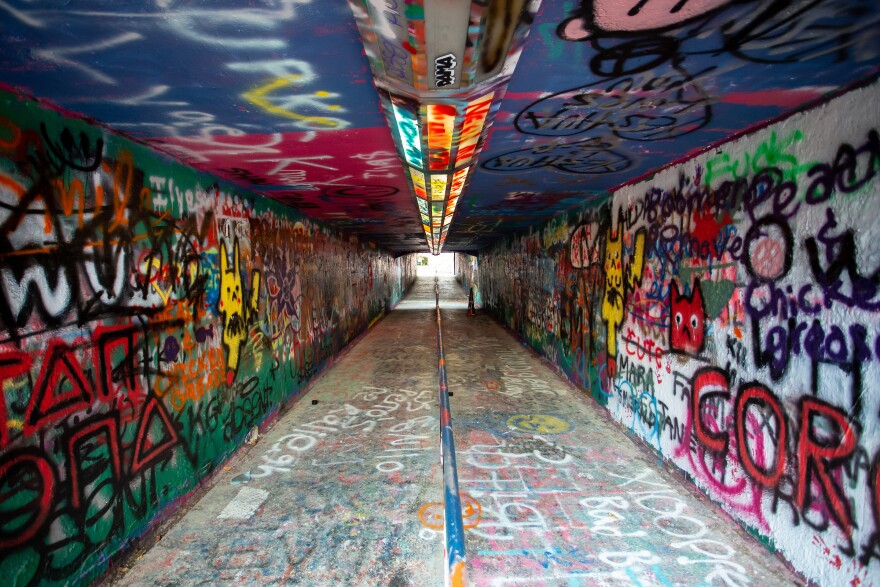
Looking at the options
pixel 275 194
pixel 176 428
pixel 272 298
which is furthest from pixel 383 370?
pixel 176 428

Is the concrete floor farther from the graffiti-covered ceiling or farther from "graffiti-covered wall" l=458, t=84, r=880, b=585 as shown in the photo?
the graffiti-covered ceiling

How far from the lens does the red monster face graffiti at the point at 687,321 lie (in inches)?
149

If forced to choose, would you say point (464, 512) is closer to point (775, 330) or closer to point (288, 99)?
point (775, 330)

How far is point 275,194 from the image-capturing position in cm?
561

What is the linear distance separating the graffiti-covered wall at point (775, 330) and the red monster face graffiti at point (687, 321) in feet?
0.06

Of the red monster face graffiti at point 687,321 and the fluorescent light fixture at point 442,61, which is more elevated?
the fluorescent light fixture at point 442,61

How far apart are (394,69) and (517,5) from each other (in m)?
0.73

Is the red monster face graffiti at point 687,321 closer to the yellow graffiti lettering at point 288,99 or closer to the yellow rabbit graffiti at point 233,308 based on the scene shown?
the yellow graffiti lettering at point 288,99

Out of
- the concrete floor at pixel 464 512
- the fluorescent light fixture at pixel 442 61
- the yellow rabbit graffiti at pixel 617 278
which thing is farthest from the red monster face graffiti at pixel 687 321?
the fluorescent light fixture at pixel 442 61

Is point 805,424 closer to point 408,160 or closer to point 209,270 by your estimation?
point 408,160

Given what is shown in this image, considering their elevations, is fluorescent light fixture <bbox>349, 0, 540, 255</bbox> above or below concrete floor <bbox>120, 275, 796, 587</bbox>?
above

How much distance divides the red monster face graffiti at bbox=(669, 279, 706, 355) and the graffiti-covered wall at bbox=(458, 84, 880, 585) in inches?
0.7

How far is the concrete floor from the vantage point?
113 inches

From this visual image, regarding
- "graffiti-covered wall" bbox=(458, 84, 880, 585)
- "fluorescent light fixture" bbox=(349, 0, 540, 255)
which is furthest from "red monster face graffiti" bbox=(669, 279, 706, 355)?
"fluorescent light fixture" bbox=(349, 0, 540, 255)
